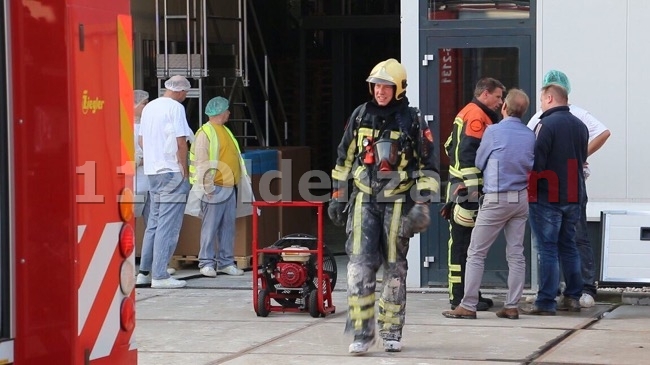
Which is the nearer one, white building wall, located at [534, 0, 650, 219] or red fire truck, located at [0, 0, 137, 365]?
red fire truck, located at [0, 0, 137, 365]

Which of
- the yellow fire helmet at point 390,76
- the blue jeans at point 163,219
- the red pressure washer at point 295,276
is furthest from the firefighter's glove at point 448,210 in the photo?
the blue jeans at point 163,219

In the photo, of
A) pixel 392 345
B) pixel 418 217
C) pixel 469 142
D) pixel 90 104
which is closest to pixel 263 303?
pixel 392 345

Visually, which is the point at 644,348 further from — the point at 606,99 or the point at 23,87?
the point at 23,87

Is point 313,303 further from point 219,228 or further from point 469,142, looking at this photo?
point 219,228

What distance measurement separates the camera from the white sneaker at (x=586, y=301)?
365 inches

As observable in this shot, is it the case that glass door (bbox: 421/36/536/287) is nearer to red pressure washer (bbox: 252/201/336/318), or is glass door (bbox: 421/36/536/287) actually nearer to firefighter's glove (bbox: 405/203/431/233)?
red pressure washer (bbox: 252/201/336/318)

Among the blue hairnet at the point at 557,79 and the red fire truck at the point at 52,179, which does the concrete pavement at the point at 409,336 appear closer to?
the blue hairnet at the point at 557,79

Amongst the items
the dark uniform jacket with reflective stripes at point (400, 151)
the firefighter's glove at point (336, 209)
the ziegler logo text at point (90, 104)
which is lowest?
the firefighter's glove at point (336, 209)

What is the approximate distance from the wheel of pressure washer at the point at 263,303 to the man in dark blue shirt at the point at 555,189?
1980 mm

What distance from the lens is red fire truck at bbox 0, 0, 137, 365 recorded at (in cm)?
361

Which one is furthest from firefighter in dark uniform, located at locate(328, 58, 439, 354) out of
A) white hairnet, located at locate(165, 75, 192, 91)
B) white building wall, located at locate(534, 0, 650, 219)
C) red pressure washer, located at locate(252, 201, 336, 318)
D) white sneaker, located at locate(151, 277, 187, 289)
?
white hairnet, located at locate(165, 75, 192, 91)

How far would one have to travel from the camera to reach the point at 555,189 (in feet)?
28.7

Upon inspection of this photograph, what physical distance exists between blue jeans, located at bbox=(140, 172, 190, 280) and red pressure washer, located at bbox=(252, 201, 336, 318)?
1.99 metres

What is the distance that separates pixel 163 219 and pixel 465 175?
332 centimetres
